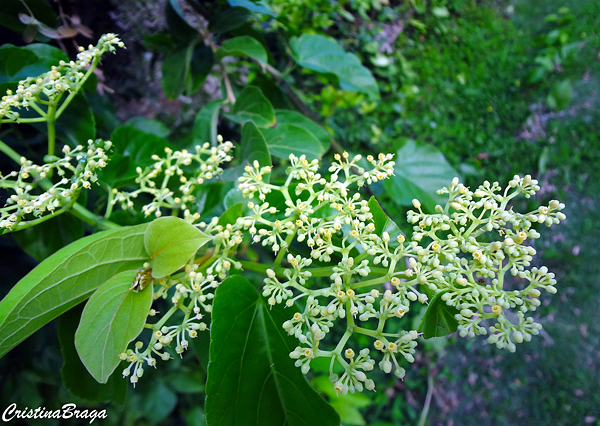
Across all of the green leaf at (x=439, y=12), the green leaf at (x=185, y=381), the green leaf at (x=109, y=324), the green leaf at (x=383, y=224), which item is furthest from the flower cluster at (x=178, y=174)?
the green leaf at (x=439, y=12)

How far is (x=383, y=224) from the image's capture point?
0.59 meters

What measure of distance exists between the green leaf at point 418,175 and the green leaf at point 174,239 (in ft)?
2.67

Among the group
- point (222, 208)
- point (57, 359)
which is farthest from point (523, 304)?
point (57, 359)

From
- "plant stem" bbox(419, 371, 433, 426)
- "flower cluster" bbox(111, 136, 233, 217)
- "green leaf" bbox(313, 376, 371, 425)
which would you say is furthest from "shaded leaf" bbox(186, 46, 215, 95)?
"plant stem" bbox(419, 371, 433, 426)

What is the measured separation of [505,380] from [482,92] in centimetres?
186

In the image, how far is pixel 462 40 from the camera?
8.79 feet

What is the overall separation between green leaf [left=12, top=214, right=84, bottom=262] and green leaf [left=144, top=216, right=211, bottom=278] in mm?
349

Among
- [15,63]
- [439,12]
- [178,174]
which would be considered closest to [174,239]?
[178,174]

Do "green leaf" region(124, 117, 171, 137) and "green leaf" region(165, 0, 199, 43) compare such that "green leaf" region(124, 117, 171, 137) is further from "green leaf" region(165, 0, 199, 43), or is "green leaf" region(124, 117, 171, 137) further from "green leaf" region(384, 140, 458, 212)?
"green leaf" region(384, 140, 458, 212)

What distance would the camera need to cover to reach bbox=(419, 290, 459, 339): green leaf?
1.62 ft

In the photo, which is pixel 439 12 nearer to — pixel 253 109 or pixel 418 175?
pixel 418 175

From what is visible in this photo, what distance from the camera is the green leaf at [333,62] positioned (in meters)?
1.23

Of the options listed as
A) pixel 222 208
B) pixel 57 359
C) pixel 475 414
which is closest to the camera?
pixel 222 208

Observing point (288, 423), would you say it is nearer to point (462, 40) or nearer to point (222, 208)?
point (222, 208)
